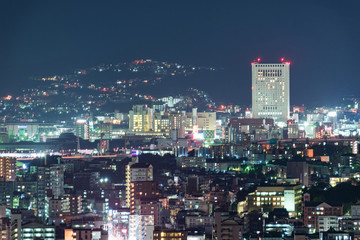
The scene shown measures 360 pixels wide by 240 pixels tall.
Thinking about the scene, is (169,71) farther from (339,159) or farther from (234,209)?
(234,209)

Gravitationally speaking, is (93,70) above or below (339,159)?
above

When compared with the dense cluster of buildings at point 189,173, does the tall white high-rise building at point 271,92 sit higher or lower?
higher

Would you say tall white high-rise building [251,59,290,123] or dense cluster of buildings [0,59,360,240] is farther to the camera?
tall white high-rise building [251,59,290,123]

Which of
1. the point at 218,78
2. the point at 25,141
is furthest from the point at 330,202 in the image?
the point at 218,78

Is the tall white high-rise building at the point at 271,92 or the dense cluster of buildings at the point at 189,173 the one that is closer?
the dense cluster of buildings at the point at 189,173

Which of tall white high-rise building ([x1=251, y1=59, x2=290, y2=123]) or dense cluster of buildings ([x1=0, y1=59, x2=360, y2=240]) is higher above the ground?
tall white high-rise building ([x1=251, y1=59, x2=290, y2=123])
